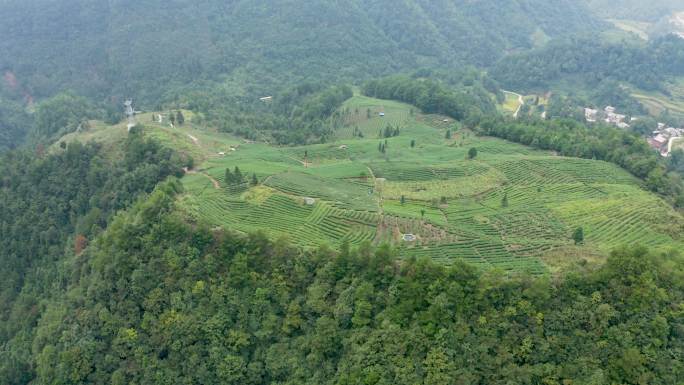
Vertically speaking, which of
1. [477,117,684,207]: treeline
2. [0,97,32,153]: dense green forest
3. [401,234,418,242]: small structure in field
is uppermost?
[477,117,684,207]: treeline

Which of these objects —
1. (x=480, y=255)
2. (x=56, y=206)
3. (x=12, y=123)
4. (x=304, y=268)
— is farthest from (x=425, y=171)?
(x=12, y=123)


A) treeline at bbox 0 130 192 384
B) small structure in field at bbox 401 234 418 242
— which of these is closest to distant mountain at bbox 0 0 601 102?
treeline at bbox 0 130 192 384

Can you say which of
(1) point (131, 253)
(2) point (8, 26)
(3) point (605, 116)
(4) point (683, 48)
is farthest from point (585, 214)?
(2) point (8, 26)

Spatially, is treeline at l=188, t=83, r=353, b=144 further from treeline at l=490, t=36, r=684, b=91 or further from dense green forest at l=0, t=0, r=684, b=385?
treeline at l=490, t=36, r=684, b=91

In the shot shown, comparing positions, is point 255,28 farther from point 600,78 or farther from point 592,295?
point 592,295

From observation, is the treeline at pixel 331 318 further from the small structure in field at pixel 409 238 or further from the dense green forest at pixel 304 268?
the small structure in field at pixel 409 238

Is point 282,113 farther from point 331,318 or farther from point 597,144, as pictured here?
point 331,318
